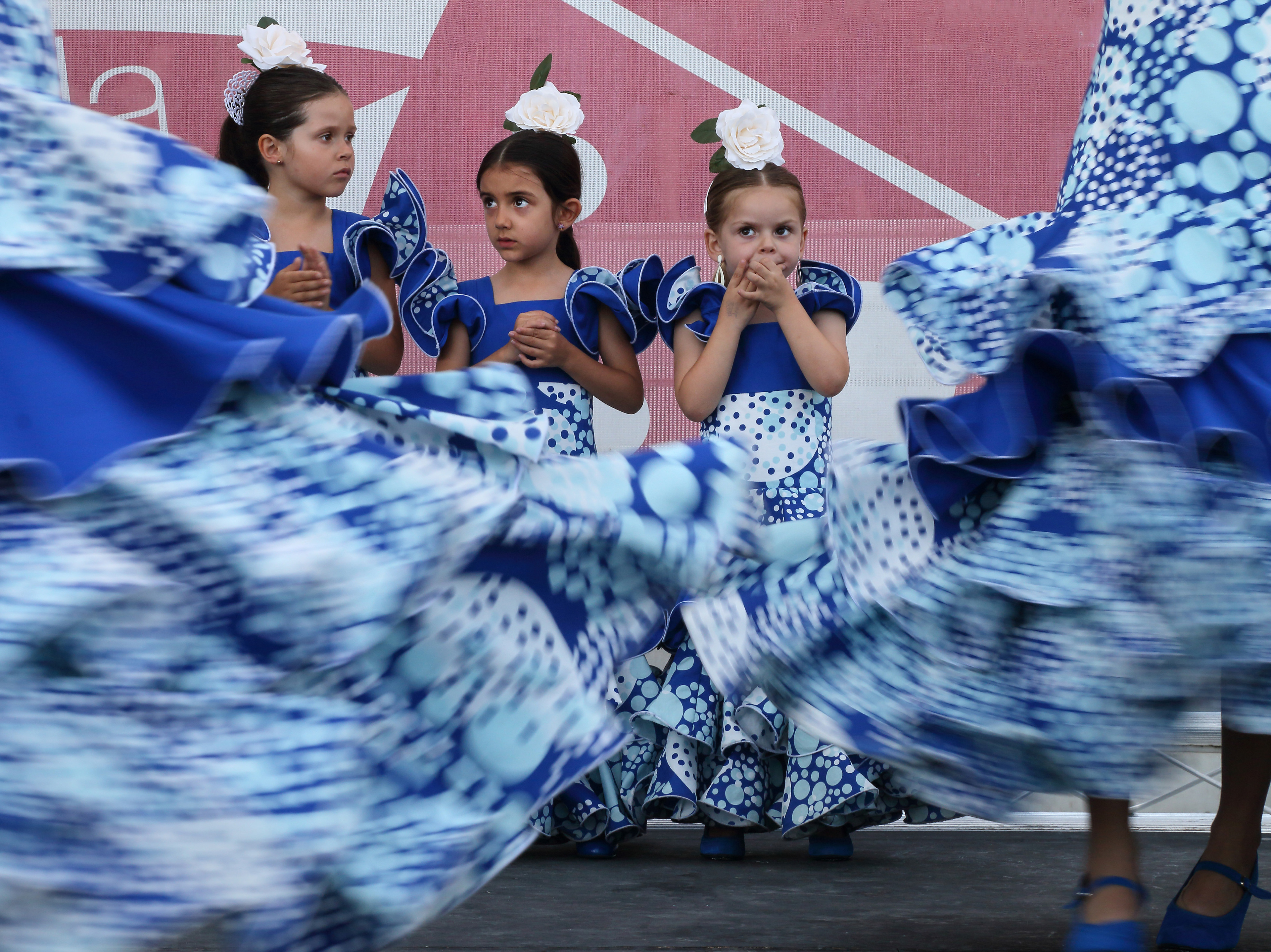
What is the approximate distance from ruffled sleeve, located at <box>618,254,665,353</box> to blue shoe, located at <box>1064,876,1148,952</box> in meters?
1.42

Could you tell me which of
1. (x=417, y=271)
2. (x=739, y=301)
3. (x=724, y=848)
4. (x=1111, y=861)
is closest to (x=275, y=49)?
(x=417, y=271)

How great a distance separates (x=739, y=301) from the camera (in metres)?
2.38

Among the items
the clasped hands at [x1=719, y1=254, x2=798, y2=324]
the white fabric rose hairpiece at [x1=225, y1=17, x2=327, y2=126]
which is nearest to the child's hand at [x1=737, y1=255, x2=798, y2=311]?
the clasped hands at [x1=719, y1=254, x2=798, y2=324]

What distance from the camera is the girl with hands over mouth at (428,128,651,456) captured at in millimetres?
2458

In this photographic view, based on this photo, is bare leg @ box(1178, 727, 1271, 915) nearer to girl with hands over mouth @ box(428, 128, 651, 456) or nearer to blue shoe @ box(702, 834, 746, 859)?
blue shoe @ box(702, 834, 746, 859)

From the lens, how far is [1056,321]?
54.7 inches

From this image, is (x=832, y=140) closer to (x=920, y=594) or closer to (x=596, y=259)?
(x=596, y=259)

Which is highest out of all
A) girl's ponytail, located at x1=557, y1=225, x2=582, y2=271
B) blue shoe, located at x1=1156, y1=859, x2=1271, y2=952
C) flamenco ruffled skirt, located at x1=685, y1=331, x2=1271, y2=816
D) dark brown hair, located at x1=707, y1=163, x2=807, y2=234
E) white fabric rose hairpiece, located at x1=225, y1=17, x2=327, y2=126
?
white fabric rose hairpiece, located at x1=225, y1=17, x2=327, y2=126

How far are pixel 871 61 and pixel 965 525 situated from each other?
170 centimetres

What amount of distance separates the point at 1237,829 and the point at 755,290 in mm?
1179

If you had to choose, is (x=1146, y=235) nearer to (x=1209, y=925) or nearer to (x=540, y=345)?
(x=1209, y=925)

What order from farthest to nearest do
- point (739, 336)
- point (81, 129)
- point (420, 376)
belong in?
point (739, 336), point (420, 376), point (81, 129)

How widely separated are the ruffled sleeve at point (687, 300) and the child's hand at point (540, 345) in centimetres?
20

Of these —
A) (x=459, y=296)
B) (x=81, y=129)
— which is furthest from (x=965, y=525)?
(x=459, y=296)
